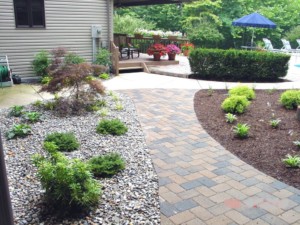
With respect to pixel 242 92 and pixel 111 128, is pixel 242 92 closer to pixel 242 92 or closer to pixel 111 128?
pixel 242 92

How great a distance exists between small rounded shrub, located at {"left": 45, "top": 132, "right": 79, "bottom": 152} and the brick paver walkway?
1044 millimetres

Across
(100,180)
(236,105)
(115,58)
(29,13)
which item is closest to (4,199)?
(100,180)

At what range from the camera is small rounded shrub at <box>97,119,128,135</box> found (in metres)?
4.57

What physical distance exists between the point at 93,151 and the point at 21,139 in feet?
3.86

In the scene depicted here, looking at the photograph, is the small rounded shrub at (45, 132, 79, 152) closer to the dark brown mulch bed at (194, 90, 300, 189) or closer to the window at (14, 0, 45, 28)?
the dark brown mulch bed at (194, 90, 300, 189)

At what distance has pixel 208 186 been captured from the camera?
320cm

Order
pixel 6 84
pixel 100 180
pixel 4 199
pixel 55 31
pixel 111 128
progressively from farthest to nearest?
pixel 55 31, pixel 6 84, pixel 111 128, pixel 100 180, pixel 4 199

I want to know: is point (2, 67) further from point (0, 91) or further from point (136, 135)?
point (136, 135)

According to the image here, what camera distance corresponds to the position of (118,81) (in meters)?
8.98

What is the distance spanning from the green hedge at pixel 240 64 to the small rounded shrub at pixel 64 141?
5958mm

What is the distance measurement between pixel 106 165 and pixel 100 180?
0.21m

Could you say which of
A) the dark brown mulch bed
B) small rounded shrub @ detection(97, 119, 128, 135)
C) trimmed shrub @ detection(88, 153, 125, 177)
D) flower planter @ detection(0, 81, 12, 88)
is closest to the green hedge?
the dark brown mulch bed

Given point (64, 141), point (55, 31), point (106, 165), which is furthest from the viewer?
point (55, 31)

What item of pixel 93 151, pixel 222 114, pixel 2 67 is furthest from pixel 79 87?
pixel 2 67
